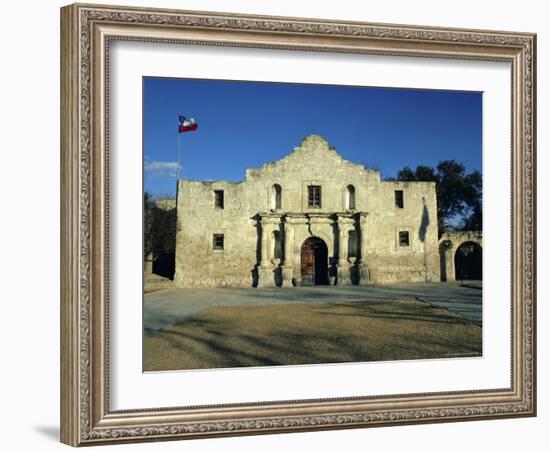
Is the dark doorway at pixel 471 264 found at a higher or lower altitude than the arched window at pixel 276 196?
lower

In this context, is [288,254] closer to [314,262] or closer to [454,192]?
[314,262]

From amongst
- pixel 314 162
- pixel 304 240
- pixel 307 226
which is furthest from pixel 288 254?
pixel 314 162

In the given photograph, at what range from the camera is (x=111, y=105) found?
334 inches

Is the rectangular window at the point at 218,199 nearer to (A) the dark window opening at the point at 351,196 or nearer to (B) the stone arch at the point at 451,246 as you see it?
(A) the dark window opening at the point at 351,196

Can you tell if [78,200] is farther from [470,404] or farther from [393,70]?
[470,404]

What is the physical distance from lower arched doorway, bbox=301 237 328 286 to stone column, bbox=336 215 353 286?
27 cm

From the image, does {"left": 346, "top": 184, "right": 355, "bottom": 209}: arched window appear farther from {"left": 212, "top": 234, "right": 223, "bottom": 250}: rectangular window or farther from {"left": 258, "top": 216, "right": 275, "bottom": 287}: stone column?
{"left": 212, "top": 234, "right": 223, "bottom": 250}: rectangular window

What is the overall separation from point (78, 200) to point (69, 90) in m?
1.17

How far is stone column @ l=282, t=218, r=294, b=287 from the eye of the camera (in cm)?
1181

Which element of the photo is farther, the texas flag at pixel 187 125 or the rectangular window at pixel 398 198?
the rectangular window at pixel 398 198

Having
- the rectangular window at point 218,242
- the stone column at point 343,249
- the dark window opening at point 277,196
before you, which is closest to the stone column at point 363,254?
the stone column at point 343,249

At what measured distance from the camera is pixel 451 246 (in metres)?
12.0

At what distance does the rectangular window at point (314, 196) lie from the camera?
1203 cm

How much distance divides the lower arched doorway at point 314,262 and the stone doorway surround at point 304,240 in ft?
0.30
